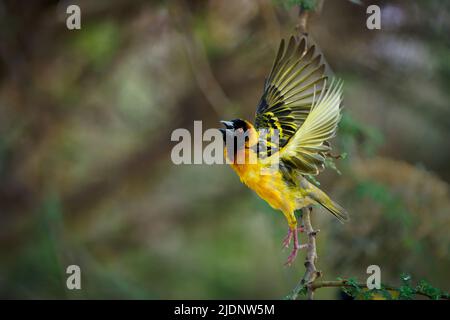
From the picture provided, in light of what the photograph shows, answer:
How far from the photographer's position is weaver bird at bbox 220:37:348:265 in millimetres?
1729

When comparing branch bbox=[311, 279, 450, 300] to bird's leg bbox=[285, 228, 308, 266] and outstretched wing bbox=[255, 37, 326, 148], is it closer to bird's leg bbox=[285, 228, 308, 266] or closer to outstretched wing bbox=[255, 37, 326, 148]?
bird's leg bbox=[285, 228, 308, 266]

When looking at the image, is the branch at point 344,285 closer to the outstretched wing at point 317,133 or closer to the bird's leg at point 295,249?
the bird's leg at point 295,249

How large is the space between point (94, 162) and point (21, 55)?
1.53 metres

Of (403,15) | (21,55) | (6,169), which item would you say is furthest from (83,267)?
(403,15)

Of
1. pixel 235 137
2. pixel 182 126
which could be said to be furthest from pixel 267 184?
pixel 182 126

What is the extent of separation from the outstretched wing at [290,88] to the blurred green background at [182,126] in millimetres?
781

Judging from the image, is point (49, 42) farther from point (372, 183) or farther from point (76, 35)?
point (372, 183)

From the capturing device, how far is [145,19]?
455cm

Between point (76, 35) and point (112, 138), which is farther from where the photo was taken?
point (112, 138)

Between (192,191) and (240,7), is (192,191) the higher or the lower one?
the lower one

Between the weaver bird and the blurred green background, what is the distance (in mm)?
817

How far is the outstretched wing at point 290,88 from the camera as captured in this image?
190cm

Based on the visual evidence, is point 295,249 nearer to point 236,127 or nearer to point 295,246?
point 295,246
